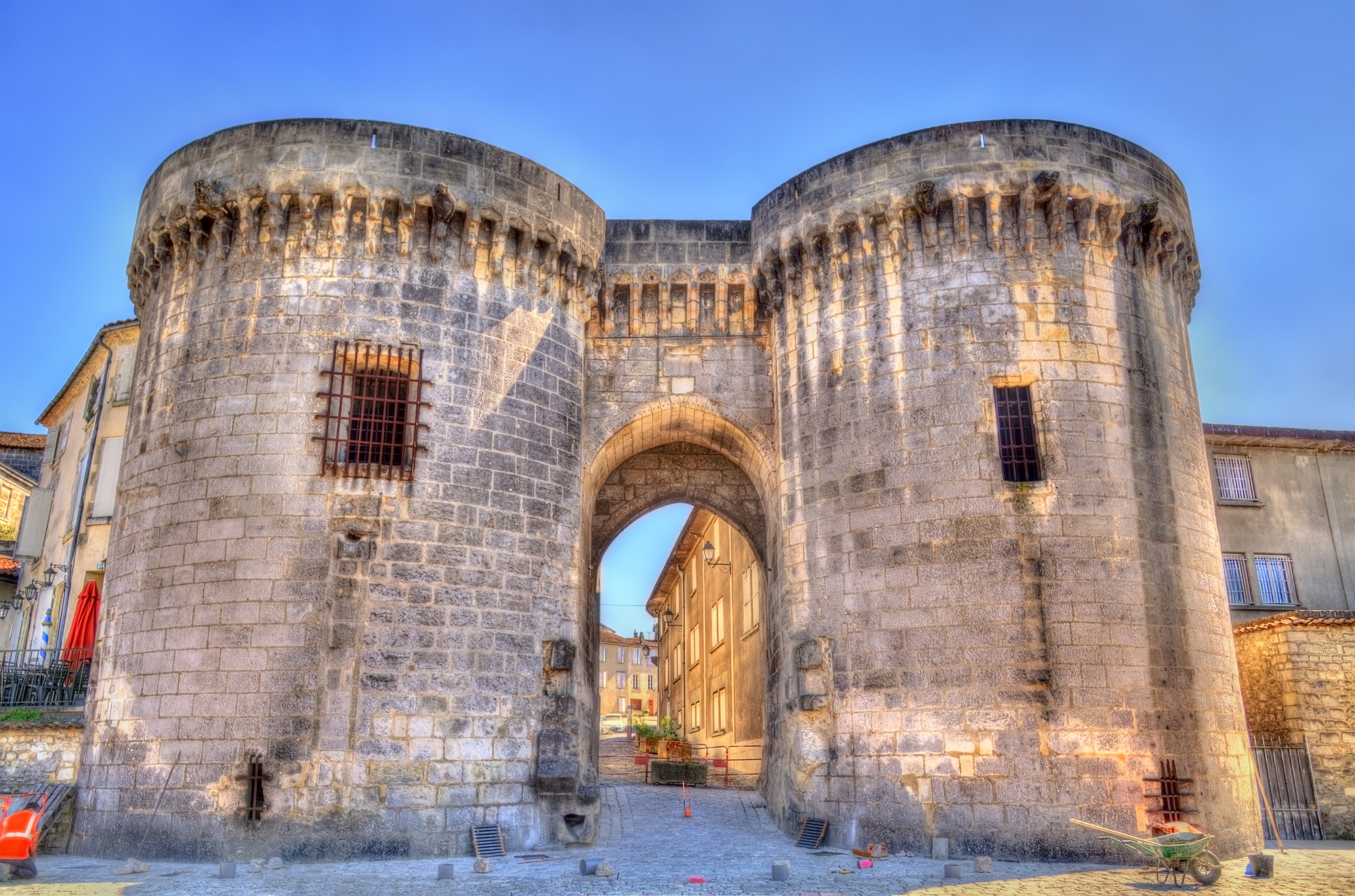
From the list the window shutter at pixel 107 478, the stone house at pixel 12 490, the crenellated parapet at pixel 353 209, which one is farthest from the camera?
the stone house at pixel 12 490

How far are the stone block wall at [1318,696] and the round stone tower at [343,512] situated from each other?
11.2m

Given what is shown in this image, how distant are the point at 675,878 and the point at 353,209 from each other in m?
8.81

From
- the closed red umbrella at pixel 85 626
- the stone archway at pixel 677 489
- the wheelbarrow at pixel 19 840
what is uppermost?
the stone archway at pixel 677 489

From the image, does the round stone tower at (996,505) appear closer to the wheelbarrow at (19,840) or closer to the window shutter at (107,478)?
the wheelbarrow at (19,840)

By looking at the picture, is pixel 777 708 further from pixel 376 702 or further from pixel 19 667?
pixel 19 667

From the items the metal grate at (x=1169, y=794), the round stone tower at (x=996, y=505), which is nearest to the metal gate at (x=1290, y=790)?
the round stone tower at (x=996, y=505)

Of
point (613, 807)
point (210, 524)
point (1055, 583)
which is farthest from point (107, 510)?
point (1055, 583)

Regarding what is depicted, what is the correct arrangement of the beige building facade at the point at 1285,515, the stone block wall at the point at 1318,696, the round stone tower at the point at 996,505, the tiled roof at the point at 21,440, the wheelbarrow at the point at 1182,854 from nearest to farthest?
the wheelbarrow at the point at 1182,854 < the round stone tower at the point at 996,505 < the stone block wall at the point at 1318,696 < the beige building facade at the point at 1285,515 < the tiled roof at the point at 21,440

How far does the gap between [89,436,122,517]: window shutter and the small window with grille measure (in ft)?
29.3

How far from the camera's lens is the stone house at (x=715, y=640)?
22.3 meters

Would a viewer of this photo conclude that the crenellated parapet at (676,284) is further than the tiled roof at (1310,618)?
No

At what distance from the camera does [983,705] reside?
11.4 meters

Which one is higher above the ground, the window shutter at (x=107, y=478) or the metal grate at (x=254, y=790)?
the window shutter at (x=107, y=478)

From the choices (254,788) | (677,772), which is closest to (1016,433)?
(677,772)
